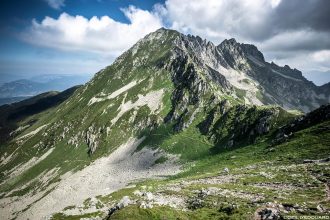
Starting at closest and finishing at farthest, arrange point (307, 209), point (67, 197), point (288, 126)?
point (307, 209)
point (288, 126)
point (67, 197)

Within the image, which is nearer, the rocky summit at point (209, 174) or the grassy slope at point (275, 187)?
the grassy slope at point (275, 187)

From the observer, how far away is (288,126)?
4845 inches

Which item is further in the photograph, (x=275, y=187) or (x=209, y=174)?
(x=209, y=174)

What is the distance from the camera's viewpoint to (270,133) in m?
134

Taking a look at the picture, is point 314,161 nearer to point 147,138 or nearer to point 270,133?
point 270,133

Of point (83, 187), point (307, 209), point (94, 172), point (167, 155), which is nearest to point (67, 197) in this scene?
point (83, 187)

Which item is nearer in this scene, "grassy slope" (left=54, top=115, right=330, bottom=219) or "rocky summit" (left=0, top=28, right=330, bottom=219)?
"grassy slope" (left=54, top=115, right=330, bottom=219)

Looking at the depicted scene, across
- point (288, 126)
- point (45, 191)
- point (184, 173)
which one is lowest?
point (45, 191)

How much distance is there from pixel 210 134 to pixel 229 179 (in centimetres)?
9117

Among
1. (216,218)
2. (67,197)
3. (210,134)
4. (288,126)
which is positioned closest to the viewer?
(216,218)

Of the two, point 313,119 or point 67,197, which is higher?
point 313,119

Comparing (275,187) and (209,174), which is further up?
(275,187)

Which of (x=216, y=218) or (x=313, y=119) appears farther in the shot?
(x=313, y=119)

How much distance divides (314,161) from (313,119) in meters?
42.4
